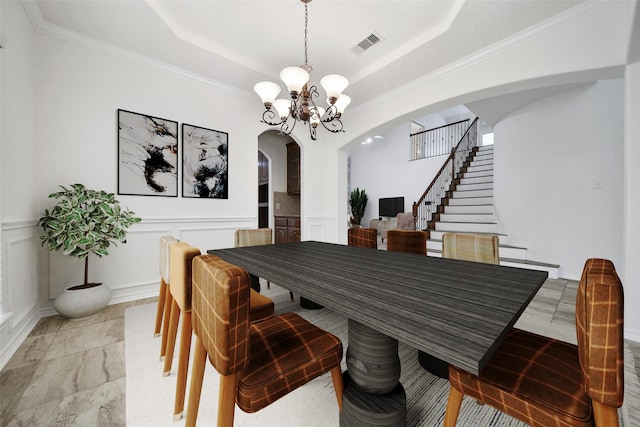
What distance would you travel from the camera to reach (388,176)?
9.24 meters

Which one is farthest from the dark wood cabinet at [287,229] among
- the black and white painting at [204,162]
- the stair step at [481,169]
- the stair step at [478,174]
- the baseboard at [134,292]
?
the stair step at [481,169]

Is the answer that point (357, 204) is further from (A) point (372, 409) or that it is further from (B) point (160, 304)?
(A) point (372, 409)

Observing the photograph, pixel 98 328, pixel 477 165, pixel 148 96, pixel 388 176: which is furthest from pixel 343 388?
pixel 388 176

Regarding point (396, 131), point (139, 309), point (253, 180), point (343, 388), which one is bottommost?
point (139, 309)

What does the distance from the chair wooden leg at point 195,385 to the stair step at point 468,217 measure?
6037 mm

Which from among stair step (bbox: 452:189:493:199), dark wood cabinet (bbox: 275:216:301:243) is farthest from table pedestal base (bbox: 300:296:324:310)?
stair step (bbox: 452:189:493:199)

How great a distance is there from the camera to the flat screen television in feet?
28.2

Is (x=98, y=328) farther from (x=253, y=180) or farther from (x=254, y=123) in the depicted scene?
(x=254, y=123)

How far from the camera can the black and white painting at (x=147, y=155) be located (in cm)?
270

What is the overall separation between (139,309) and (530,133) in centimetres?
619

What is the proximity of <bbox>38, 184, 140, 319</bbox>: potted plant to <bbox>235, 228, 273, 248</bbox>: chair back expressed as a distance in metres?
0.99

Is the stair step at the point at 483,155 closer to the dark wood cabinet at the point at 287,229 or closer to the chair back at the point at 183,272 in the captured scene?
the dark wood cabinet at the point at 287,229

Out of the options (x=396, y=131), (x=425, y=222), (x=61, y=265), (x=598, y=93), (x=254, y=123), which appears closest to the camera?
(x=61, y=265)

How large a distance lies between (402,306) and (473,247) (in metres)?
1.40
